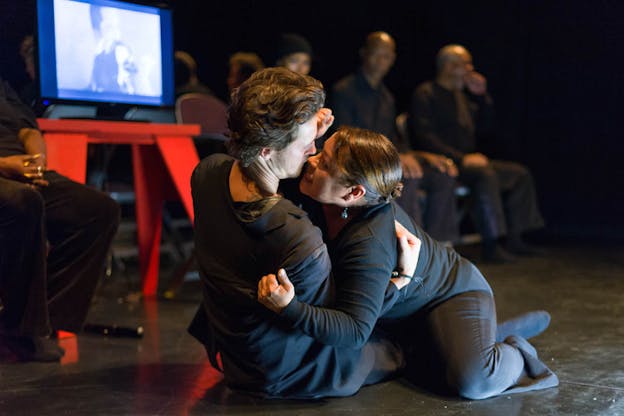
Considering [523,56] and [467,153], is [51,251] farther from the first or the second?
[523,56]

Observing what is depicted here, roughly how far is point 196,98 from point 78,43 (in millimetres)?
1302

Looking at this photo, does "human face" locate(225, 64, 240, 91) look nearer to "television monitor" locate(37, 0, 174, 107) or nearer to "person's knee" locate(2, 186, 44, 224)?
"television monitor" locate(37, 0, 174, 107)

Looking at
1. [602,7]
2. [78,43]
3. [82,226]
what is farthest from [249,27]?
[82,226]

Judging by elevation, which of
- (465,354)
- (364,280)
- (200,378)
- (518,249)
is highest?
(364,280)

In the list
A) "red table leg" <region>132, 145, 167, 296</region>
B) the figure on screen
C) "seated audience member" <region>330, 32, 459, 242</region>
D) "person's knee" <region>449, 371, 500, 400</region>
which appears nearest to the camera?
"person's knee" <region>449, 371, 500, 400</region>

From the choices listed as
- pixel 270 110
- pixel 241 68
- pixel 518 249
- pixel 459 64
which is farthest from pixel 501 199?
pixel 270 110

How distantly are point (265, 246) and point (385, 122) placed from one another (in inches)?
107

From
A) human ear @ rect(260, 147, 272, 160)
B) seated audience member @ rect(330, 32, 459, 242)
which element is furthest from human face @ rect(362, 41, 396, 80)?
human ear @ rect(260, 147, 272, 160)

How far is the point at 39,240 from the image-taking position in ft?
7.06

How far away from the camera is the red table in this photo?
2479 mm

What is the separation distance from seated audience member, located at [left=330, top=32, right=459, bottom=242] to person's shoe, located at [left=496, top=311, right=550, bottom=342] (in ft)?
5.67

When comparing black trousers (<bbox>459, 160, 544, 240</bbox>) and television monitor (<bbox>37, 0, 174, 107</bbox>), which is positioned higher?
television monitor (<bbox>37, 0, 174, 107</bbox>)

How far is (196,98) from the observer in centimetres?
379

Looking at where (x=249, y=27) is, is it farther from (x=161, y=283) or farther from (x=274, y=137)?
(x=274, y=137)
